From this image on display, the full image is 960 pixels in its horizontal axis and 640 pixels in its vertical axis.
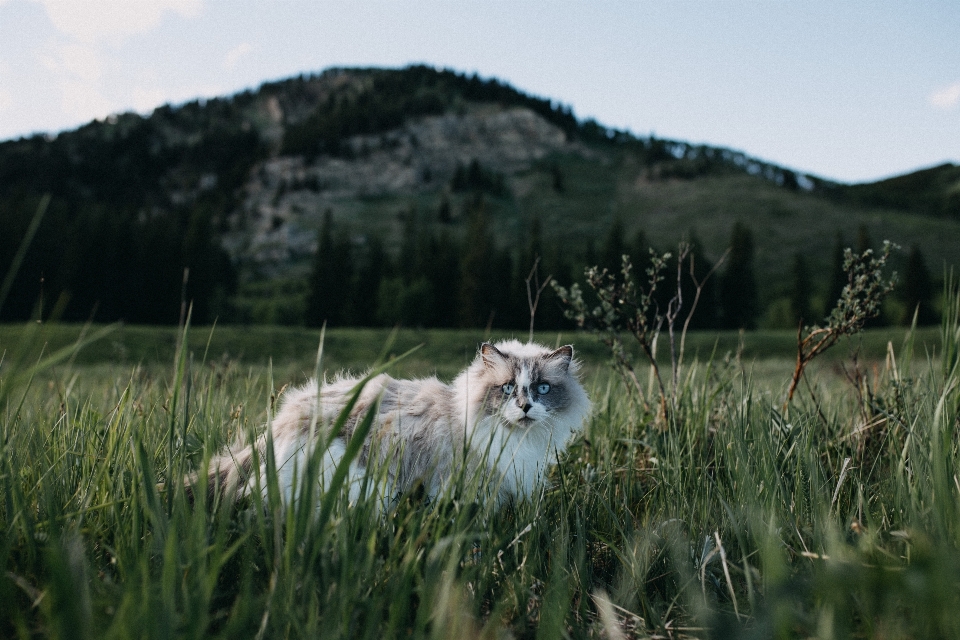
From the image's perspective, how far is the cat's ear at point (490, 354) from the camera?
3359 mm

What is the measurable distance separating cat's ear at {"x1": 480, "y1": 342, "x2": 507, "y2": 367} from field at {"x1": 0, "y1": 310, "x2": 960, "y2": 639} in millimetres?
698

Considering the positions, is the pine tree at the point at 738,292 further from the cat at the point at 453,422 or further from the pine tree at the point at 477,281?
the cat at the point at 453,422

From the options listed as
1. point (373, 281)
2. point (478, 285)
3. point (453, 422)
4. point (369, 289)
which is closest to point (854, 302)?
point (453, 422)

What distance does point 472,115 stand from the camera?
157 metres

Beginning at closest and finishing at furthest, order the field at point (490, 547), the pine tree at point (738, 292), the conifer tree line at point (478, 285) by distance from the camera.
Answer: the field at point (490, 547) → the conifer tree line at point (478, 285) → the pine tree at point (738, 292)

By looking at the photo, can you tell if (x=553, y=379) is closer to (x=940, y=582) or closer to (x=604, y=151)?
(x=940, y=582)

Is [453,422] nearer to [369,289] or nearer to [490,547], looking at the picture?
[490,547]

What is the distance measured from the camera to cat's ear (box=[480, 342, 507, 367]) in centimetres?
336

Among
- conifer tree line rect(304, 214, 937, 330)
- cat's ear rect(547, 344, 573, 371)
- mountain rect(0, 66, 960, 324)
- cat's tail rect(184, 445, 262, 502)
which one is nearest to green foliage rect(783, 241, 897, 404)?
cat's ear rect(547, 344, 573, 371)

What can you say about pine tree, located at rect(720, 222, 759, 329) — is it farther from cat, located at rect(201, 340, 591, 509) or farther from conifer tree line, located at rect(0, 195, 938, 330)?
cat, located at rect(201, 340, 591, 509)

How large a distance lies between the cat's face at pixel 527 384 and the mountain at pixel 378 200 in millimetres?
51779

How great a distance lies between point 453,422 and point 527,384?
1.56 ft

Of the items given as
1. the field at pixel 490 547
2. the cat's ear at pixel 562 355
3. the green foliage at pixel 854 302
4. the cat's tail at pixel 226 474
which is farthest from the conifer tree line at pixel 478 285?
the cat's tail at pixel 226 474

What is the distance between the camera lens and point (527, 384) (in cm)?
333
